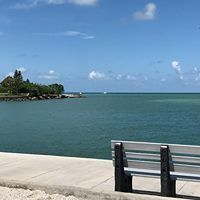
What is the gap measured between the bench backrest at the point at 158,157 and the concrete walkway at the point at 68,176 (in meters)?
0.59

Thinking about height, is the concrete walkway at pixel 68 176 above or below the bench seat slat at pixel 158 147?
below

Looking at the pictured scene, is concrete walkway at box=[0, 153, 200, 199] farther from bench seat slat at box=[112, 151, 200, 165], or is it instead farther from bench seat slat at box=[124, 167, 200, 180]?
bench seat slat at box=[112, 151, 200, 165]

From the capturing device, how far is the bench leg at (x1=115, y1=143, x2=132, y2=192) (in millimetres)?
8500

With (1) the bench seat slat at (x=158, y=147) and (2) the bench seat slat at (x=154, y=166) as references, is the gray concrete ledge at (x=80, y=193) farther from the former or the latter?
(1) the bench seat slat at (x=158, y=147)

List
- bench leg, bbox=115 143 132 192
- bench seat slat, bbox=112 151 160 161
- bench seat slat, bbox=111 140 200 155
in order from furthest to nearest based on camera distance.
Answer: bench leg, bbox=115 143 132 192, bench seat slat, bbox=112 151 160 161, bench seat slat, bbox=111 140 200 155

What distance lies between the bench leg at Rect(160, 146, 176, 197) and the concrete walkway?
275 mm

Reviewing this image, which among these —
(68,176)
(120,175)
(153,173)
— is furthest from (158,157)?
(68,176)

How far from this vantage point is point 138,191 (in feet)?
28.8

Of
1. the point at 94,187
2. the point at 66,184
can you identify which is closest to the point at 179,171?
the point at 94,187

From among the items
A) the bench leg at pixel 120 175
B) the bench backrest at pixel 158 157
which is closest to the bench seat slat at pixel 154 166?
the bench backrest at pixel 158 157

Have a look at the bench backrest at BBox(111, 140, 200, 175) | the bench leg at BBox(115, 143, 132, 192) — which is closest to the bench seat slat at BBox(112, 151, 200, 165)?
the bench backrest at BBox(111, 140, 200, 175)

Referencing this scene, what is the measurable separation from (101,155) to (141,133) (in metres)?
18.6

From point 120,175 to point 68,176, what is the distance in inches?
82.0

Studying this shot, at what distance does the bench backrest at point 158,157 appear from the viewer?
7.82 meters
